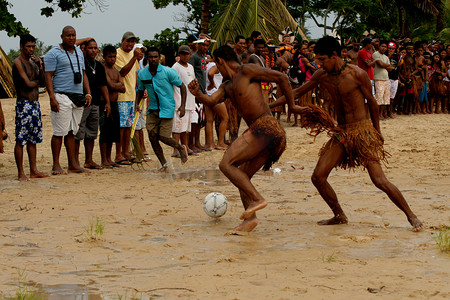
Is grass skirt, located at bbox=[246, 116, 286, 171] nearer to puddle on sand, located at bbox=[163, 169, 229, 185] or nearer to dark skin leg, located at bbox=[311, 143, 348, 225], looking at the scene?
dark skin leg, located at bbox=[311, 143, 348, 225]

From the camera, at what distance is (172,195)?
817 cm

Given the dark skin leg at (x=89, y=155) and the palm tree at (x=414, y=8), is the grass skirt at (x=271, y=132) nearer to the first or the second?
the dark skin leg at (x=89, y=155)

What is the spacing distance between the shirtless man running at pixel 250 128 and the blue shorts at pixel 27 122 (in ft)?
12.2

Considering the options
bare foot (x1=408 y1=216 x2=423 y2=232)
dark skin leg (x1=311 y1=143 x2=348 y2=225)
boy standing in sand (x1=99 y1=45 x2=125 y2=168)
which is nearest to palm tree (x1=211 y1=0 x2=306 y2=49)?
boy standing in sand (x1=99 y1=45 x2=125 y2=168)

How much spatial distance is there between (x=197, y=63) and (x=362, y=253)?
7.47 metres

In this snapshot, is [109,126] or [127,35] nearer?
[109,126]

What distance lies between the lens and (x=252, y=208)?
5.99 m

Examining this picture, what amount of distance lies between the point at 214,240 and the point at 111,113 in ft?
17.9

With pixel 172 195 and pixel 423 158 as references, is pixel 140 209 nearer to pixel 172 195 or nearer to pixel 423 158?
pixel 172 195

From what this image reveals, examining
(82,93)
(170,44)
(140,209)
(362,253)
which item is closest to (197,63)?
(82,93)

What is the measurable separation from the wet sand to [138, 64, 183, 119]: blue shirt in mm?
1016

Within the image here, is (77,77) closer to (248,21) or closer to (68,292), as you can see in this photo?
(68,292)

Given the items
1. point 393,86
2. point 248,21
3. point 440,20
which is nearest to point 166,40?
point 248,21

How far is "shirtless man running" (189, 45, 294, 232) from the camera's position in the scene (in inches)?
242
